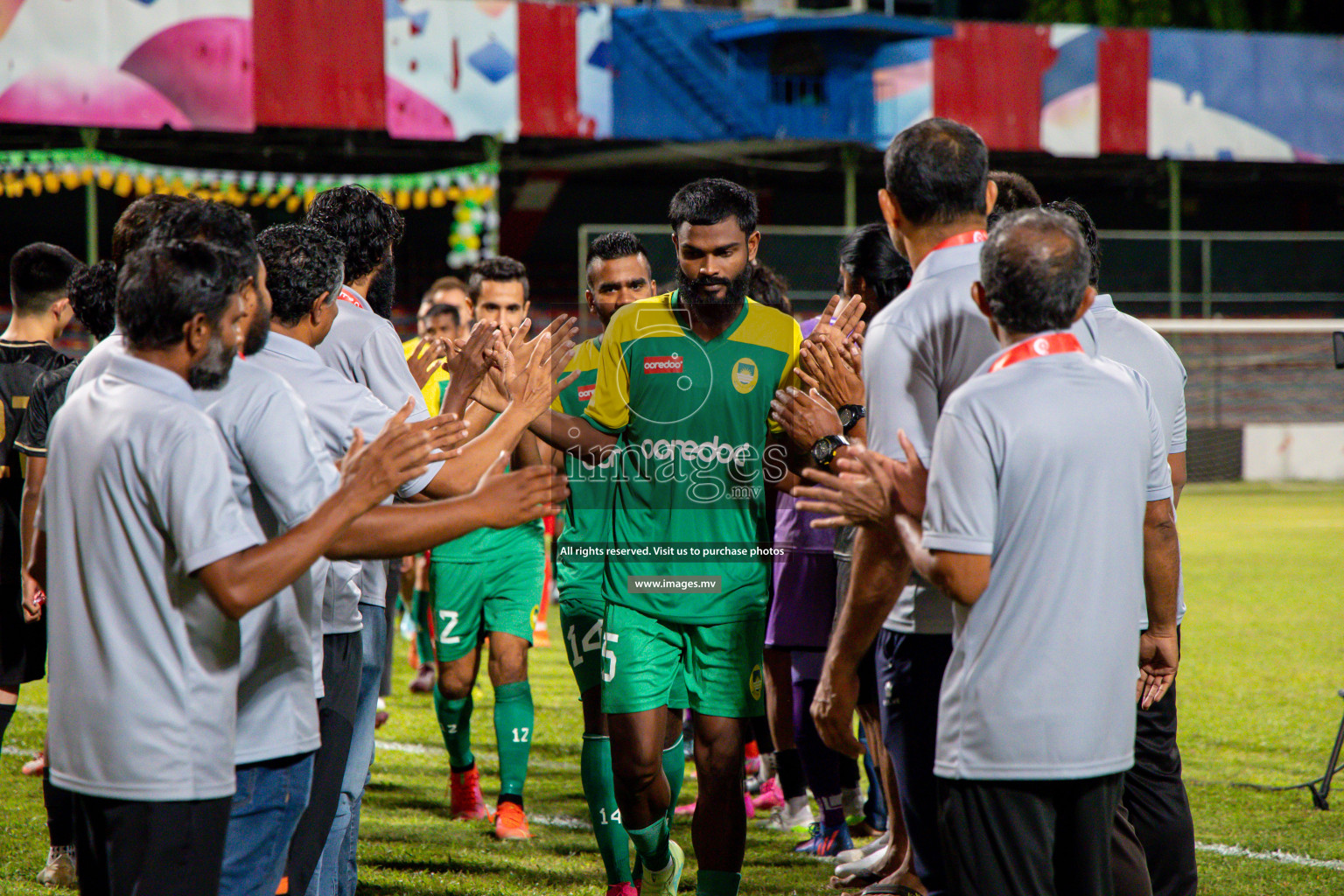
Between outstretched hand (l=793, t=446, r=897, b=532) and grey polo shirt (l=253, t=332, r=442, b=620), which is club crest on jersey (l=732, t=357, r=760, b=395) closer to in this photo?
grey polo shirt (l=253, t=332, r=442, b=620)

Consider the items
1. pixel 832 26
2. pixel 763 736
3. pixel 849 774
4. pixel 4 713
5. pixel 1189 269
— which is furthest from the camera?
pixel 1189 269

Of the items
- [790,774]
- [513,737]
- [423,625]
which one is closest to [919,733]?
[790,774]

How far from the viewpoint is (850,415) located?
3816mm

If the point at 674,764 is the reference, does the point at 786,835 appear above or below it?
below

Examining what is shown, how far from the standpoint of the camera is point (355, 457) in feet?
8.79

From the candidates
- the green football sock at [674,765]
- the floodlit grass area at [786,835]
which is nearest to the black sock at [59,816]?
the floodlit grass area at [786,835]

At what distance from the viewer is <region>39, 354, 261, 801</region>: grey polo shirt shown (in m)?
2.46

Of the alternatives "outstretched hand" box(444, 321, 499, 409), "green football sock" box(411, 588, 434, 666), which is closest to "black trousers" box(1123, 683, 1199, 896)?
"outstretched hand" box(444, 321, 499, 409)

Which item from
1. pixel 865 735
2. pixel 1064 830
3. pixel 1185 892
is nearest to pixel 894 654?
pixel 1064 830

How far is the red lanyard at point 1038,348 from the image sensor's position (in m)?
2.72

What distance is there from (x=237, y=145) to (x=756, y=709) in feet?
79.0

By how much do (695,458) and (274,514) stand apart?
5.61ft

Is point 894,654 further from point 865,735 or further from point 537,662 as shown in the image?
point 537,662

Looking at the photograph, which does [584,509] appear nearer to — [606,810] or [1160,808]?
[606,810]
